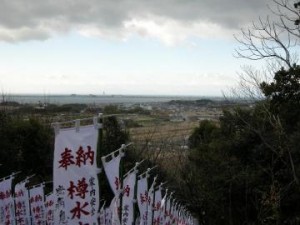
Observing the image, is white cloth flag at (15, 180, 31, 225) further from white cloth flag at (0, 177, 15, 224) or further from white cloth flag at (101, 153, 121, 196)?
white cloth flag at (101, 153, 121, 196)

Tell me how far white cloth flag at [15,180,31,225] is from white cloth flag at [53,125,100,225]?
859cm

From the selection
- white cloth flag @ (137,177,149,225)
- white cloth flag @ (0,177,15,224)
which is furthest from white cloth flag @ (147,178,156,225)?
white cloth flag @ (0,177,15,224)

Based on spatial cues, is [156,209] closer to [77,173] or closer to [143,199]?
[143,199]

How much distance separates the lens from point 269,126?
26109 millimetres

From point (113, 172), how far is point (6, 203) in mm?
7568

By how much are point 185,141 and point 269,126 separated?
24.0m

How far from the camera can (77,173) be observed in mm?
8844

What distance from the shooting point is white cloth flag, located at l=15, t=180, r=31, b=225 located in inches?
672

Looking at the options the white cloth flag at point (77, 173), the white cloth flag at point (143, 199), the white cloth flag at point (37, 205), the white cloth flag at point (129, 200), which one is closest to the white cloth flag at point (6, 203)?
the white cloth flag at point (37, 205)

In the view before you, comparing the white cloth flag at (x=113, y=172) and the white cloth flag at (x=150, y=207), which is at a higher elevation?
the white cloth flag at (x=113, y=172)

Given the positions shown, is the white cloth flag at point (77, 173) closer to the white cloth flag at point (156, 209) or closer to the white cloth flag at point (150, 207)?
the white cloth flag at point (150, 207)

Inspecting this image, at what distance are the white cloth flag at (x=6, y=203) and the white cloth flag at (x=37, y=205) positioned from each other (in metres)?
0.97

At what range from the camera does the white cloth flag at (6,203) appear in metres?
16.2

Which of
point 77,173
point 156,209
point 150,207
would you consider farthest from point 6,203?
point 77,173
